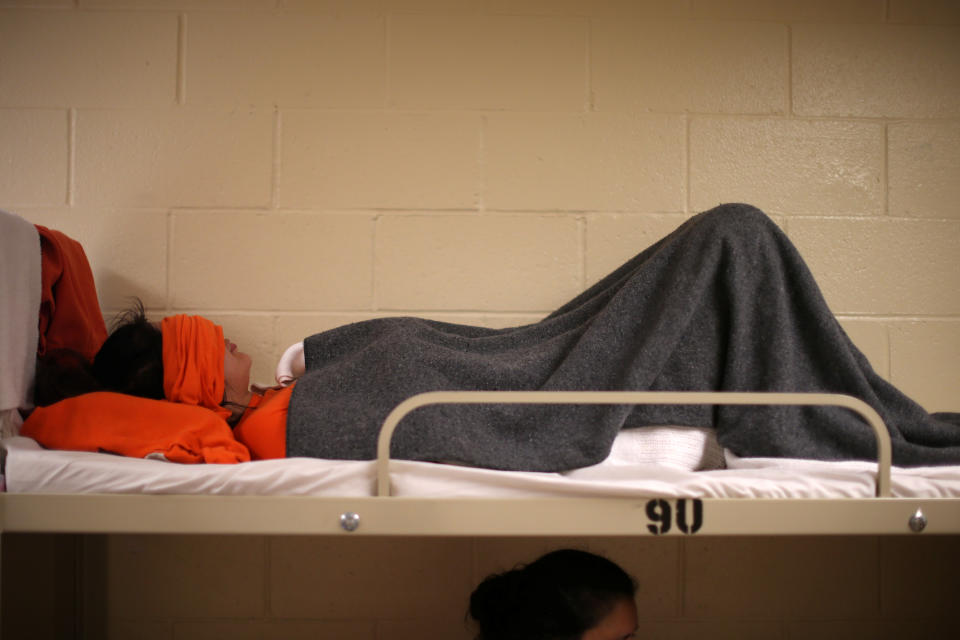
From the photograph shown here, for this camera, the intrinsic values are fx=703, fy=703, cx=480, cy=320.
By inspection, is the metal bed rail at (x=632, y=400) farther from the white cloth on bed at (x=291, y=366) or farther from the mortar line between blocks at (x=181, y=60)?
the mortar line between blocks at (x=181, y=60)

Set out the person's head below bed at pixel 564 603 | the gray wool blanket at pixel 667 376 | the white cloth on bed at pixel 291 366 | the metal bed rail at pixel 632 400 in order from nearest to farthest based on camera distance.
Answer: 1. the metal bed rail at pixel 632 400
2. the gray wool blanket at pixel 667 376
3. the person's head below bed at pixel 564 603
4. the white cloth on bed at pixel 291 366

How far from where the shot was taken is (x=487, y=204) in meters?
1.47

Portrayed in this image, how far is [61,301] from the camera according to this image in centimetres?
116

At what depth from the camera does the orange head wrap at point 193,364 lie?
43.9 inches

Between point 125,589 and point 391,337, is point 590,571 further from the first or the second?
point 125,589

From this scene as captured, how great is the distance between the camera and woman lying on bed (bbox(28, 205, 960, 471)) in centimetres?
95

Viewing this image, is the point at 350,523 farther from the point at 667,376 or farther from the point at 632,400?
the point at 667,376

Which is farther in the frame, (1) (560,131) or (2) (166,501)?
A: (1) (560,131)

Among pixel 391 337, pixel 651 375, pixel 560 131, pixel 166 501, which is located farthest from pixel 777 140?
pixel 166 501

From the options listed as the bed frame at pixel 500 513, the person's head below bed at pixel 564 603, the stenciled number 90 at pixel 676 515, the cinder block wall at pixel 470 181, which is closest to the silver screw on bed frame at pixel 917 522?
the bed frame at pixel 500 513

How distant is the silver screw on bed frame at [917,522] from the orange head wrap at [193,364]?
3.17ft

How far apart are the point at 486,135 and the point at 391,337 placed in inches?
23.0

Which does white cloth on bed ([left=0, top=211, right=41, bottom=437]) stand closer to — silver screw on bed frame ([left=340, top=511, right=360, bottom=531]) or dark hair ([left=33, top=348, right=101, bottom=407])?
dark hair ([left=33, top=348, right=101, bottom=407])

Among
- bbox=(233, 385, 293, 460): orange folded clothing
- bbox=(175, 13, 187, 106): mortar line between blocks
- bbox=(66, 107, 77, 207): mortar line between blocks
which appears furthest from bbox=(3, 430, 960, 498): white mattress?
bbox=(175, 13, 187, 106): mortar line between blocks
